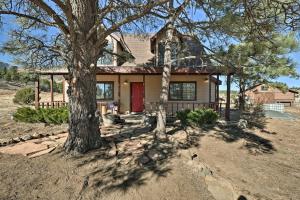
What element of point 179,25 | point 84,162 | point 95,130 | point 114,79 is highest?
point 179,25

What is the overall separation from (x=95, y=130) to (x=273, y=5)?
553 centimetres

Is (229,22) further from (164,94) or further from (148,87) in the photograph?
(148,87)

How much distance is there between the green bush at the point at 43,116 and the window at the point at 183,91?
23.0 ft

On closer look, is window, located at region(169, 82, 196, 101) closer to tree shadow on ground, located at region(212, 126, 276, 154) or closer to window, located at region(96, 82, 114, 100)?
window, located at region(96, 82, 114, 100)

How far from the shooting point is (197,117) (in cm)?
1260

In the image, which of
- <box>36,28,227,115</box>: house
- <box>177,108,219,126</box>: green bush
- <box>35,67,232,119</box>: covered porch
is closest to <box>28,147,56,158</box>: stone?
<box>177,108,219,126</box>: green bush

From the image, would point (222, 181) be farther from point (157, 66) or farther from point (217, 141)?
point (157, 66)

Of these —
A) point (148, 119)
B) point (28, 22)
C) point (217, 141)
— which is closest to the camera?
point (28, 22)

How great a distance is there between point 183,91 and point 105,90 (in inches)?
200

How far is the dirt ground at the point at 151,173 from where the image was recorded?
5.57 metres

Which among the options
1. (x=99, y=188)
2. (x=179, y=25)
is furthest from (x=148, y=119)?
(x=99, y=188)

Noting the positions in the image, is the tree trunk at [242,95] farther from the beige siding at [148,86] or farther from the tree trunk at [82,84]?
the tree trunk at [82,84]

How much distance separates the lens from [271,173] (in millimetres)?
7707

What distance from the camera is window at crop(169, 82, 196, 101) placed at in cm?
1711
